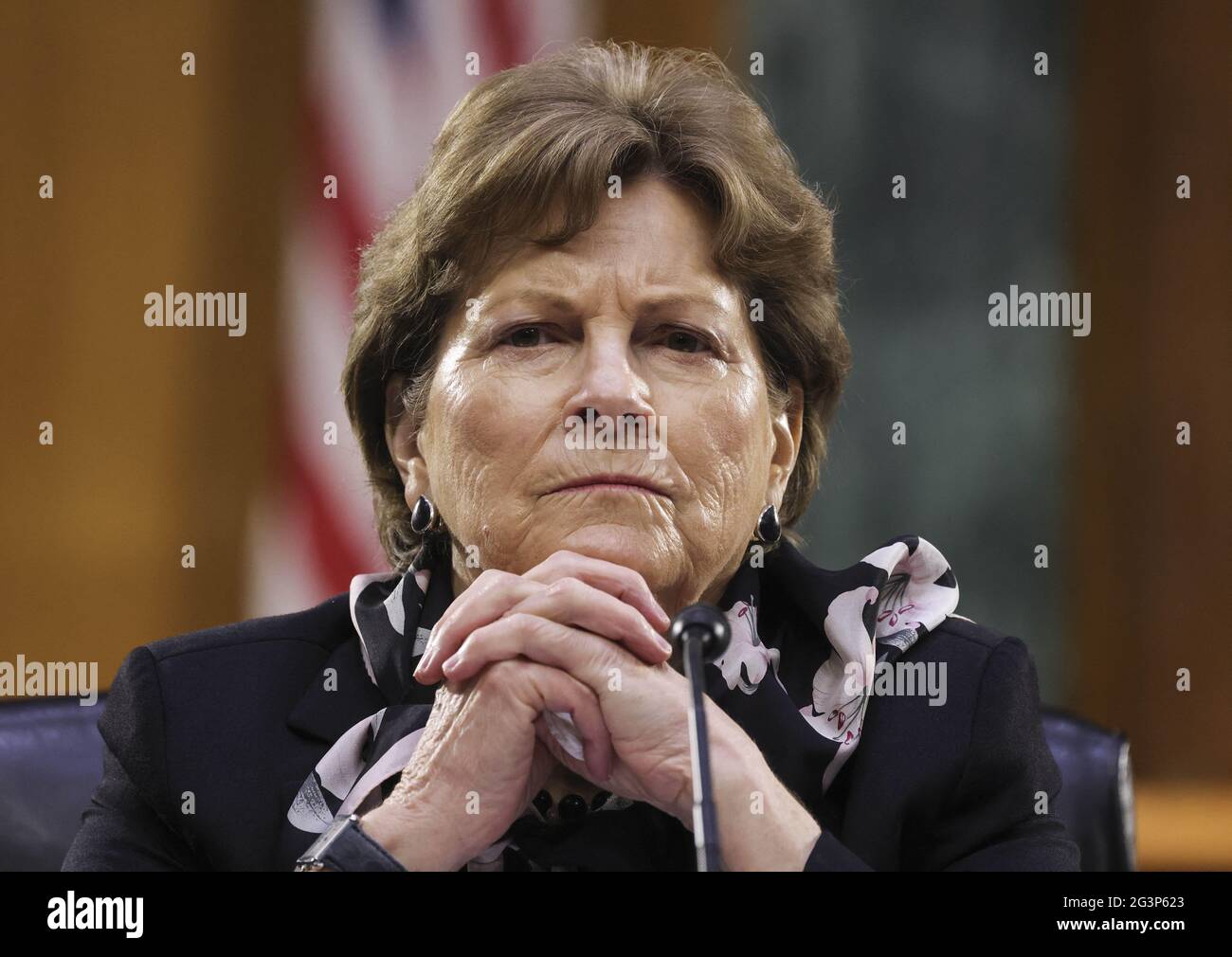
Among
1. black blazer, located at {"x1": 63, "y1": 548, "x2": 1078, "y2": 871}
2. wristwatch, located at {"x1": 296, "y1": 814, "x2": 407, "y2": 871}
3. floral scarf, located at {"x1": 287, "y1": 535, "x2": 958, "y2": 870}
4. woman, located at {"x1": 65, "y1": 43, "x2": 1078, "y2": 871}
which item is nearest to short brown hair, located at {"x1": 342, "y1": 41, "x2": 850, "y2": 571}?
woman, located at {"x1": 65, "y1": 43, "x2": 1078, "y2": 871}

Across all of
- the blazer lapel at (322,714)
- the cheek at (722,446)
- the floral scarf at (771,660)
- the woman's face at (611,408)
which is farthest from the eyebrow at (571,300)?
the blazer lapel at (322,714)

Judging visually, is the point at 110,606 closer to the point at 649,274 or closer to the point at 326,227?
the point at 326,227

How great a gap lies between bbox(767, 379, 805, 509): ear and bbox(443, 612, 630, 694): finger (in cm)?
49

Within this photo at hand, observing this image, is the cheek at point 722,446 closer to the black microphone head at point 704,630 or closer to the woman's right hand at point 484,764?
the woman's right hand at point 484,764

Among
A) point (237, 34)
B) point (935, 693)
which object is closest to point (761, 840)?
point (935, 693)

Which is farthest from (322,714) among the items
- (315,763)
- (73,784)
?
(73,784)

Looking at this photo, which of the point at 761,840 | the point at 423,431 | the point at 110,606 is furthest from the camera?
the point at 110,606

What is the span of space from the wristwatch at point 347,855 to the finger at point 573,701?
0.70 feet

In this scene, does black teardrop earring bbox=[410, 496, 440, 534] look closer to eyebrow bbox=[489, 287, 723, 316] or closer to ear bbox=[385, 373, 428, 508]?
ear bbox=[385, 373, 428, 508]

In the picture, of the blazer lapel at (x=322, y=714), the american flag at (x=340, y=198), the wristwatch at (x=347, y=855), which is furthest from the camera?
the american flag at (x=340, y=198)

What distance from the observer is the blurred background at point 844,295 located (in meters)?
2.85

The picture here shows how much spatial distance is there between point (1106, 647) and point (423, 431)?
6.31 ft
